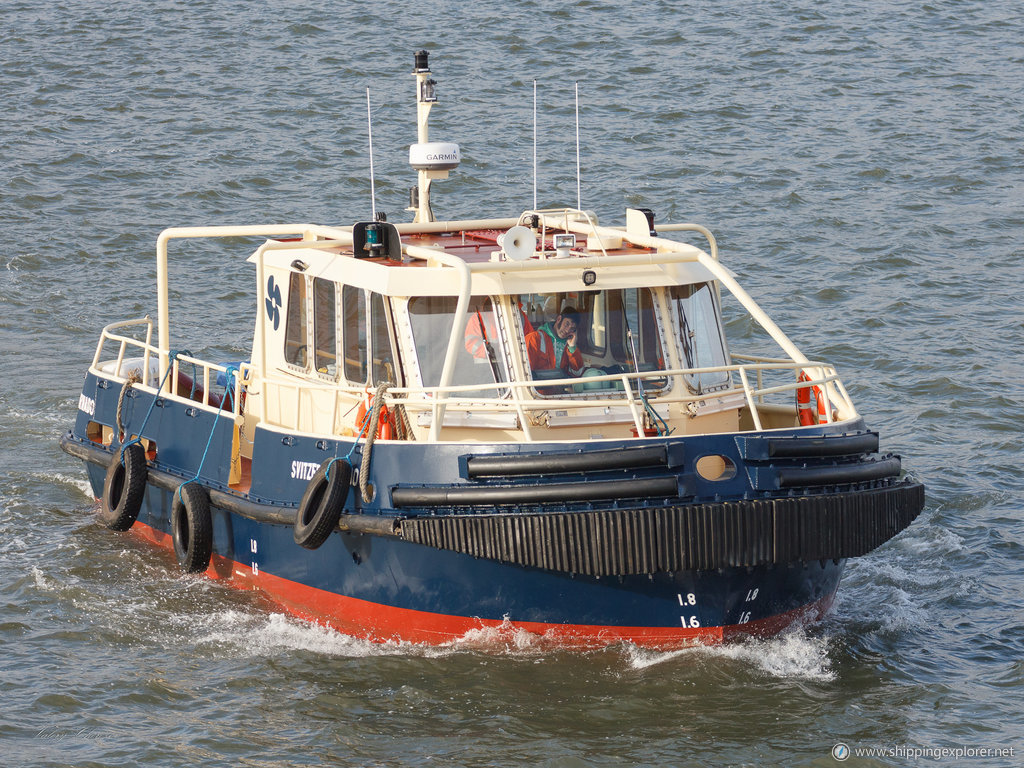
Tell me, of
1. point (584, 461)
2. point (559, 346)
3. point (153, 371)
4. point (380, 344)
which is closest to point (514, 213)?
point (153, 371)

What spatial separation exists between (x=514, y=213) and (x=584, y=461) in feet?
43.1

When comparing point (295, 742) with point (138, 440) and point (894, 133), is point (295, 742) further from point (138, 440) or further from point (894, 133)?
point (894, 133)

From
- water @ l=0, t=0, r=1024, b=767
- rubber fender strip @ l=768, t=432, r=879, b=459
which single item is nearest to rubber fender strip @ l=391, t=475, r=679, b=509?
rubber fender strip @ l=768, t=432, r=879, b=459

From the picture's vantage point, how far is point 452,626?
403 inches

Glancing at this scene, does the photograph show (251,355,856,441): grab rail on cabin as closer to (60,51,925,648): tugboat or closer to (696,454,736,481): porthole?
(60,51,925,648): tugboat

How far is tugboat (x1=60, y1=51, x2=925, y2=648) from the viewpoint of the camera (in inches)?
371

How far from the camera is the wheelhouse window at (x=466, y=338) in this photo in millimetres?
10523

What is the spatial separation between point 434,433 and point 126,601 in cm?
337

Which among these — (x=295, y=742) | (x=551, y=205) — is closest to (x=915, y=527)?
(x=295, y=742)

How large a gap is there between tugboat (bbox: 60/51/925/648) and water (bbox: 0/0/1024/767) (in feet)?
1.50

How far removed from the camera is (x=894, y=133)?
25344mm

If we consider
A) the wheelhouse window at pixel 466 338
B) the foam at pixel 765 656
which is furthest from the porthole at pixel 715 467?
the wheelhouse window at pixel 466 338

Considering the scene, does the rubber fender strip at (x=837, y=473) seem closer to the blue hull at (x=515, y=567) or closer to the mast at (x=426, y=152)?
the blue hull at (x=515, y=567)

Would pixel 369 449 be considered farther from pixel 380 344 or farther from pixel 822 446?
pixel 822 446
